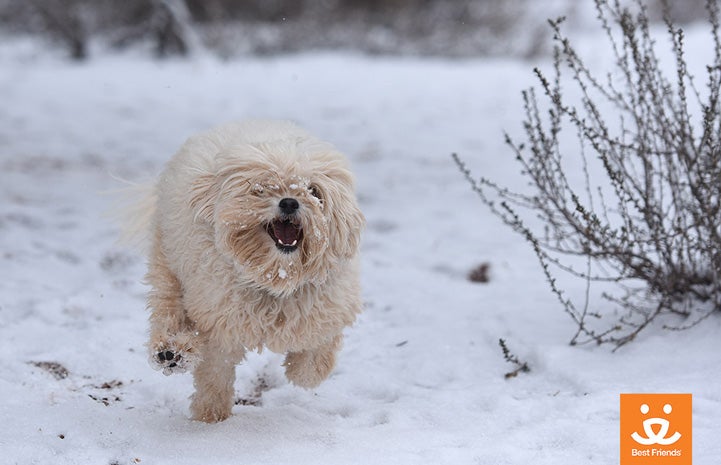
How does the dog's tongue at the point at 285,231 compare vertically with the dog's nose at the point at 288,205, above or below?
below

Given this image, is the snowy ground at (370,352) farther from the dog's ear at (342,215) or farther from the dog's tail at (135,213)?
the dog's ear at (342,215)

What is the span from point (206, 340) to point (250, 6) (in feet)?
41.4

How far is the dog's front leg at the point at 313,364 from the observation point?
3.66 metres

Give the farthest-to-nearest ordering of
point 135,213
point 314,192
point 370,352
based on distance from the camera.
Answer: point 370,352
point 135,213
point 314,192

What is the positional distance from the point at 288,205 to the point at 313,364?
0.87m

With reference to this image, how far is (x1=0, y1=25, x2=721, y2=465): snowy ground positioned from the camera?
334 centimetres

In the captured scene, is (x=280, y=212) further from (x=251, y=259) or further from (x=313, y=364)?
(x=313, y=364)

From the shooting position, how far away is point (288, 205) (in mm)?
3156

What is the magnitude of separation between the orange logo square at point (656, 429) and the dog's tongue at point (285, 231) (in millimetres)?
1564

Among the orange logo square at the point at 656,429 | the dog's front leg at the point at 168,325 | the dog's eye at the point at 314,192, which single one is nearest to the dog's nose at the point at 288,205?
the dog's eye at the point at 314,192

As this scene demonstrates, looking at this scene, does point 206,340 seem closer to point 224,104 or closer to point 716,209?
point 716,209

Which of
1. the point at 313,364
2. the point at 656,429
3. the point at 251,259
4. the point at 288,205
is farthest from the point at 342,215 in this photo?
the point at 656,429

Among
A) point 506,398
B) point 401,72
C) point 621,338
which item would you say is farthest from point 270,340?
point 401,72

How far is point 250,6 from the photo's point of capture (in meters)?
15.2
